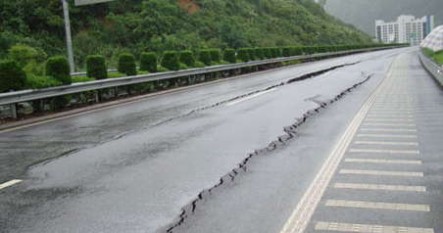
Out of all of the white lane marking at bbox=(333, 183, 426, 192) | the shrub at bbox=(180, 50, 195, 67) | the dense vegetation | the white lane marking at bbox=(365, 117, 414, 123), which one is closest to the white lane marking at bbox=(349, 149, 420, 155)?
the white lane marking at bbox=(333, 183, 426, 192)

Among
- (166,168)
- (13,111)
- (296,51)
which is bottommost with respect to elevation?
(166,168)

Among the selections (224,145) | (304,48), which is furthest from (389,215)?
(304,48)

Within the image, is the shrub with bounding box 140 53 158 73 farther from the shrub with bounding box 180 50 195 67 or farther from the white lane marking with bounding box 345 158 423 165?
the white lane marking with bounding box 345 158 423 165

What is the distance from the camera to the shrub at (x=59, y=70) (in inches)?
687

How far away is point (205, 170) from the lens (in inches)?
314

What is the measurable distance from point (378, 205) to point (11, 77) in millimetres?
12104

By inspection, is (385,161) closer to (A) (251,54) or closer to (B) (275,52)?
(A) (251,54)

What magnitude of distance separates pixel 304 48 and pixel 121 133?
162 ft

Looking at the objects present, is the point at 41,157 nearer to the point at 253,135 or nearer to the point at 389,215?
the point at 253,135

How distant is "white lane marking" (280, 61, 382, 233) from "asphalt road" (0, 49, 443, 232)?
0.28 ft

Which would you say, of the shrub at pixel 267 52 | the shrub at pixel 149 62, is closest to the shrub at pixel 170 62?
the shrub at pixel 149 62

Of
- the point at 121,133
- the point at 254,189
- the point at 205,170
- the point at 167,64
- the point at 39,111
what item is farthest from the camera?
the point at 167,64

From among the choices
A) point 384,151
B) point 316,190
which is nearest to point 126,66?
point 384,151

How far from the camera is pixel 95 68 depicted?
20.3m
